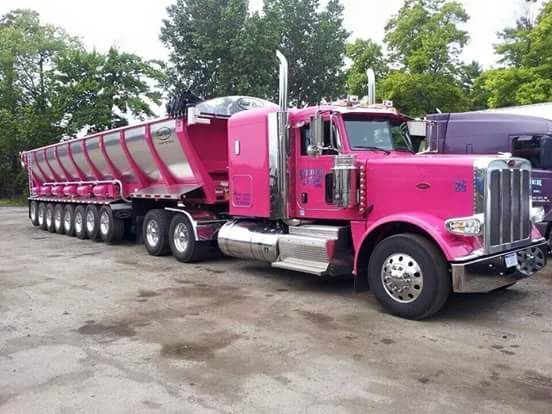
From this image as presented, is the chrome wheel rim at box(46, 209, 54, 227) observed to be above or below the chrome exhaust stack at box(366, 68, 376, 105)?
below

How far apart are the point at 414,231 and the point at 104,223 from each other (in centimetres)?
997

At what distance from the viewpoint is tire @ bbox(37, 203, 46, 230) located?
19.1 metres

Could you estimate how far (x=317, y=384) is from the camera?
15.1ft

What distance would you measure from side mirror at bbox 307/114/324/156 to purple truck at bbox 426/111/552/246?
11.8 feet

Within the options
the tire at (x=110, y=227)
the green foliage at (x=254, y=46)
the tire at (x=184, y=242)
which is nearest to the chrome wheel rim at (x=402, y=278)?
the tire at (x=184, y=242)

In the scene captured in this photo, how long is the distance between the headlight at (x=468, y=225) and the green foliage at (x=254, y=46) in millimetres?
26846

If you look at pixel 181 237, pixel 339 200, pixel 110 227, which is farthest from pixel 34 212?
pixel 339 200

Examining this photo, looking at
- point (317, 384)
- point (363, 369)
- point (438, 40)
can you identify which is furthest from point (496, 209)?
point (438, 40)

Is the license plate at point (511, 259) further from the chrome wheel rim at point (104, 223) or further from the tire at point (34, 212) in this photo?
the tire at point (34, 212)

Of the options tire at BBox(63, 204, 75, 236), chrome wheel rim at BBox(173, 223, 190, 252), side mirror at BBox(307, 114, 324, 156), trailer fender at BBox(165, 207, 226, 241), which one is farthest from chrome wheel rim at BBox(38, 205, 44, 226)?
side mirror at BBox(307, 114, 324, 156)

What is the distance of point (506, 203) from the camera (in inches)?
261

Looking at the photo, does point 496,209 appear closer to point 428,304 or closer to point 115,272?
point 428,304

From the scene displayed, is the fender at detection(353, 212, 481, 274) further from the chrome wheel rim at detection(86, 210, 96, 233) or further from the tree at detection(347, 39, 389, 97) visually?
the tree at detection(347, 39, 389, 97)

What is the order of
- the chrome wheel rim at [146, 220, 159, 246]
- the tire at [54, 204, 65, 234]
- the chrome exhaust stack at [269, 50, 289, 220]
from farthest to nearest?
the tire at [54, 204, 65, 234]
the chrome wheel rim at [146, 220, 159, 246]
the chrome exhaust stack at [269, 50, 289, 220]
